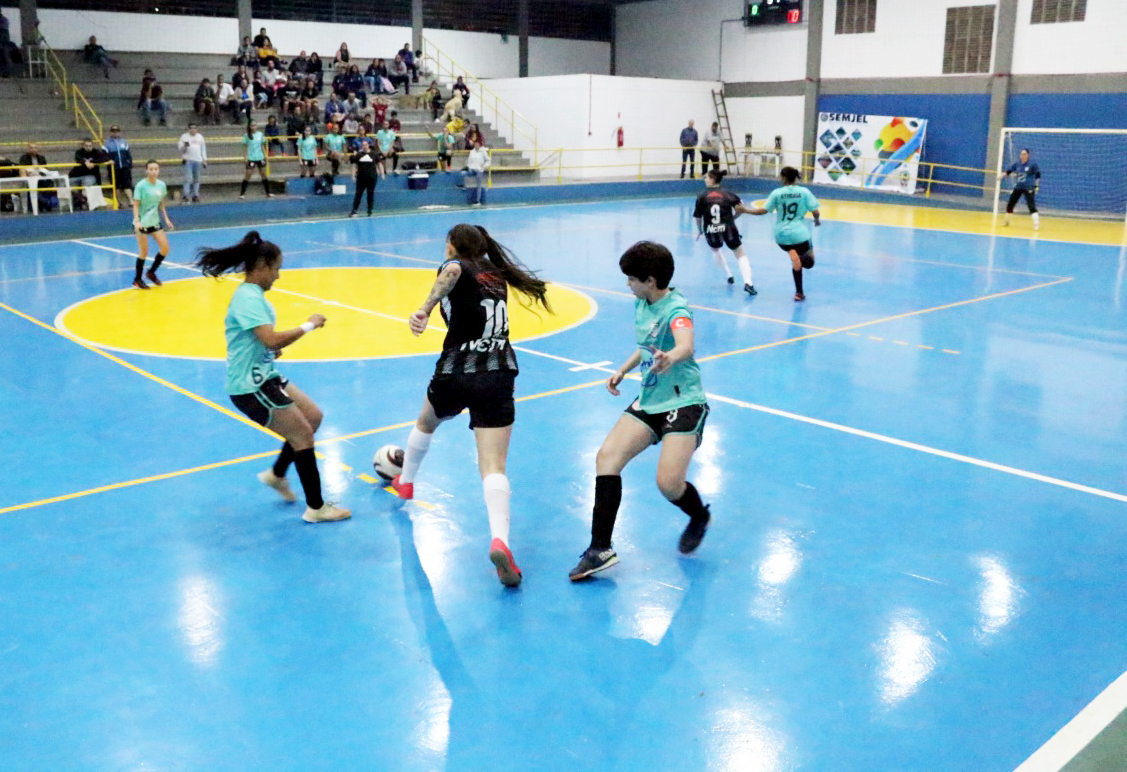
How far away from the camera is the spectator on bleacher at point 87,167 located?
2331 centimetres

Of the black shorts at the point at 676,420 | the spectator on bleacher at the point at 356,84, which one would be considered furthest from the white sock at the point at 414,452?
the spectator on bleacher at the point at 356,84

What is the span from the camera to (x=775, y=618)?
5.44m

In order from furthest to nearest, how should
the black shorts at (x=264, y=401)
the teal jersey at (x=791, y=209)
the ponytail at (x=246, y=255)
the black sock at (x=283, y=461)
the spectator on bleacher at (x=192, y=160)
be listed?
the spectator on bleacher at (x=192, y=160) → the teal jersey at (x=791, y=209) → the black sock at (x=283, y=461) → the black shorts at (x=264, y=401) → the ponytail at (x=246, y=255)

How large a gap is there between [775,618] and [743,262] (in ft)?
35.2

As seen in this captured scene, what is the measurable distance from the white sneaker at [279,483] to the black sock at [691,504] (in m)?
2.80

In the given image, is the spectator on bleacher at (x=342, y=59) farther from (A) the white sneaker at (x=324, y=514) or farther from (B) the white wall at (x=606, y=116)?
(A) the white sneaker at (x=324, y=514)

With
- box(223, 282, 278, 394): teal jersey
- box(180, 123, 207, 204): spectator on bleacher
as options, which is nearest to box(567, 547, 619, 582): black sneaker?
box(223, 282, 278, 394): teal jersey

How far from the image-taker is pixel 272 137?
28188 millimetres

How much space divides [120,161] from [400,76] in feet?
46.3

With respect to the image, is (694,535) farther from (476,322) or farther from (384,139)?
(384,139)

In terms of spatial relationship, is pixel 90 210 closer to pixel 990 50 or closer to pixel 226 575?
pixel 226 575

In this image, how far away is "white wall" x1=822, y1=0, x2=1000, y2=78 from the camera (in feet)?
111

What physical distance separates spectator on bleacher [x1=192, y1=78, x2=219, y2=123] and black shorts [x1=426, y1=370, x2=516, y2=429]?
2708 cm

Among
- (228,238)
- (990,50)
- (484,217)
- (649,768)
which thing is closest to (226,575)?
(649,768)
